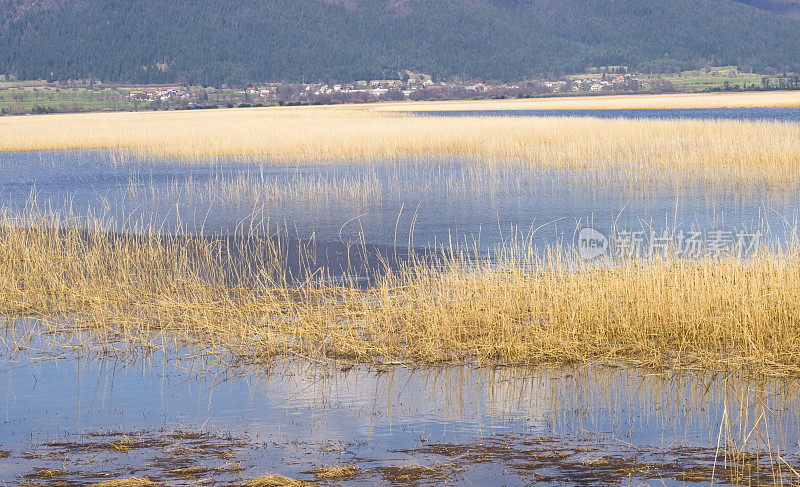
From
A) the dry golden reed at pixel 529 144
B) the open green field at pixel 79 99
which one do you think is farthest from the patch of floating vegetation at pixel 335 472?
the open green field at pixel 79 99

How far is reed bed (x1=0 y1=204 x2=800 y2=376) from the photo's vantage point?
8133 mm

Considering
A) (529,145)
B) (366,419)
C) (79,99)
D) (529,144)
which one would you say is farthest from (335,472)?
(79,99)

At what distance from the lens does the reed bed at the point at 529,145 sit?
949 inches

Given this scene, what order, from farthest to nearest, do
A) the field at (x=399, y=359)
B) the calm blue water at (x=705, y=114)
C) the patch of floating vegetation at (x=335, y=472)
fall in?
the calm blue water at (x=705, y=114), the field at (x=399, y=359), the patch of floating vegetation at (x=335, y=472)

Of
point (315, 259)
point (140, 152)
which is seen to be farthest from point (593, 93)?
point (315, 259)

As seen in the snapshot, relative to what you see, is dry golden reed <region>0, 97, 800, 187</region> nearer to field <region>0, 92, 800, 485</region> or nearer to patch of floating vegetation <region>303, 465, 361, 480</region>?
field <region>0, 92, 800, 485</region>

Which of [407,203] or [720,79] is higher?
[720,79]

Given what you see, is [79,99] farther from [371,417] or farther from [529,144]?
[371,417]

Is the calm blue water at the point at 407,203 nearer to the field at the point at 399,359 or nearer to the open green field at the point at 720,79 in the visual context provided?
the field at the point at 399,359

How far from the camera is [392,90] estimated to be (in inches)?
5733

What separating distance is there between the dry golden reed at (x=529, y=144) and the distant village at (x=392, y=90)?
8344cm

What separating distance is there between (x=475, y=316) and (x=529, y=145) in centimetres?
2310

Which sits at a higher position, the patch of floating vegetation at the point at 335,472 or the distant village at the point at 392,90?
the distant village at the point at 392,90

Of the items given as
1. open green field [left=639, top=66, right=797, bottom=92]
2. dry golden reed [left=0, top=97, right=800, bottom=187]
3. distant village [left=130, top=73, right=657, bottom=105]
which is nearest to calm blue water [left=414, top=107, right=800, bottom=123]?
dry golden reed [left=0, top=97, right=800, bottom=187]
